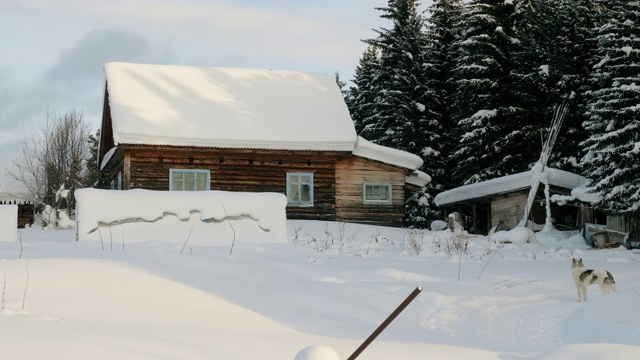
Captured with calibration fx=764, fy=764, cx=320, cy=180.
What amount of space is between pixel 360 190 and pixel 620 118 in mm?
8697

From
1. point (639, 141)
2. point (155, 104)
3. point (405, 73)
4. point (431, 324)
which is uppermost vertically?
point (405, 73)

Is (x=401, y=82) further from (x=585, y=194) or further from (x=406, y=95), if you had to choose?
(x=585, y=194)

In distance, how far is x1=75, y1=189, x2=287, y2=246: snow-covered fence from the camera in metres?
14.3

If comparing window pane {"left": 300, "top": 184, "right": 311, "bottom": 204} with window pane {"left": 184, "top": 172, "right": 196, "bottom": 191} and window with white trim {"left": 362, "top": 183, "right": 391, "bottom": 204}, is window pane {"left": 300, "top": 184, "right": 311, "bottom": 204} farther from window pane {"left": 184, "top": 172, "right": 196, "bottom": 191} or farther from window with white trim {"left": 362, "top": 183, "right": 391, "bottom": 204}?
window pane {"left": 184, "top": 172, "right": 196, "bottom": 191}

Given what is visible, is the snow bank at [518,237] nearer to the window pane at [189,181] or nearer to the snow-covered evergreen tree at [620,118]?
the snow-covered evergreen tree at [620,118]

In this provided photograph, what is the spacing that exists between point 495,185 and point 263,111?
8.76 m

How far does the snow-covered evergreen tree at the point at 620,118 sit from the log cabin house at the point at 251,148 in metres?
6.10

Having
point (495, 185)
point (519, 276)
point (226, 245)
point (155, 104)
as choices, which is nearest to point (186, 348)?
point (519, 276)

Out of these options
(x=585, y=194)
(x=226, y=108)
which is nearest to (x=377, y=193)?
(x=226, y=108)

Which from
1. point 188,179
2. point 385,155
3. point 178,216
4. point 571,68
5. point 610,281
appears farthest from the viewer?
point 571,68

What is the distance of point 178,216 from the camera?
48.2 ft

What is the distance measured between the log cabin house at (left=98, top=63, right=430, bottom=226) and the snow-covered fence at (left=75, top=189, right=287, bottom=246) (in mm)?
9677

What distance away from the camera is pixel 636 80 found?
22.5 metres

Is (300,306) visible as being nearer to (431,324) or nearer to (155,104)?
(431,324)
